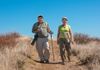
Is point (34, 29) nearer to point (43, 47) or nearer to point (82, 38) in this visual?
point (43, 47)

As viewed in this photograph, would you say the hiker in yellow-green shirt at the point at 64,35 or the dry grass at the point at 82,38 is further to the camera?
the dry grass at the point at 82,38

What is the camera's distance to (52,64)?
16.8 metres

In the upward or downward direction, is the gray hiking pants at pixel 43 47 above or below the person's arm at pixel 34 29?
below

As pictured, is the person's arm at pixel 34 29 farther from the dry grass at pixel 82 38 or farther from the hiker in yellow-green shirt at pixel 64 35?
the dry grass at pixel 82 38

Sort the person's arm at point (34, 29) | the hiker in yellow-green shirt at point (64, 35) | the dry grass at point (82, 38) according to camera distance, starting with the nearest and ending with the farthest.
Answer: the hiker in yellow-green shirt at point (64, 35)
the person's arm at point (34, 29)
the dry grass at point (82, 38)

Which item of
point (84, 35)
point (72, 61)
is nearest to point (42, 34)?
point (72, 61)

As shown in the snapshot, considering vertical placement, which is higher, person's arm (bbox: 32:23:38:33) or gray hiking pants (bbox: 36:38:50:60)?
person's arm (bbox: 32:23:38:33)

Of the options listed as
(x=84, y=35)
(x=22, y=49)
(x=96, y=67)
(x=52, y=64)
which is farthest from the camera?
(x=84, y=35)

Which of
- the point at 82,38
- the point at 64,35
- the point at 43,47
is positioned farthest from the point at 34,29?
the point at 82,38

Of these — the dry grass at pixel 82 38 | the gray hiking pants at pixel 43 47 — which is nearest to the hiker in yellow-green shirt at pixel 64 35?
the gray hiking pants at pixel 43 47

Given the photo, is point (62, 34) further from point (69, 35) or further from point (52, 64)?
point (52, 64)

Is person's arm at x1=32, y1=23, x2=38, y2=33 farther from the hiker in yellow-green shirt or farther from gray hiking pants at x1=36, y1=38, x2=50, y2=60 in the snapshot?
the hiker in yellow-green shirt

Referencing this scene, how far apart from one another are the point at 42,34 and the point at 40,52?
0.81 m

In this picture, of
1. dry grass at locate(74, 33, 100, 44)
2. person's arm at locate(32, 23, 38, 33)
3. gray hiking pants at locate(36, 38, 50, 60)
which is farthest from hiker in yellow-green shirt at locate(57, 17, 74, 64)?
dry grass at locate(74, 33, 100, 44)
